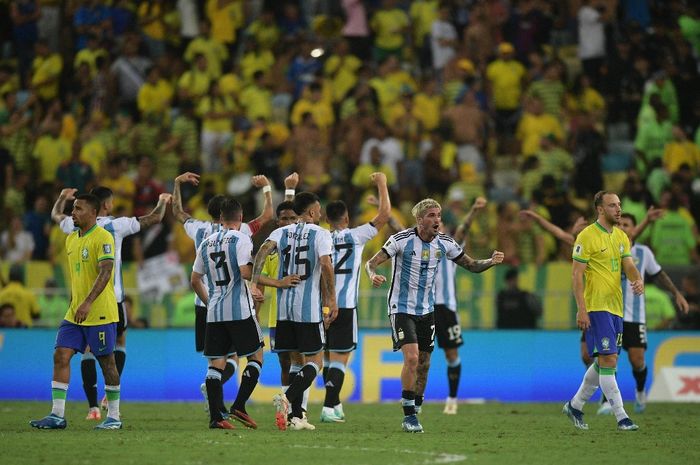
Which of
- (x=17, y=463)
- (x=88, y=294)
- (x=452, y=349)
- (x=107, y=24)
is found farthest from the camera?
(x=107, y=24)

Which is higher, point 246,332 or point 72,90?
point 72,90

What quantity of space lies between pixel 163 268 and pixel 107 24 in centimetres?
821

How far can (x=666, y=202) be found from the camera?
23578 mm

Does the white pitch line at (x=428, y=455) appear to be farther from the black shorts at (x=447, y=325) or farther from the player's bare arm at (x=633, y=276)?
the black shorts at (x=447, y=325)

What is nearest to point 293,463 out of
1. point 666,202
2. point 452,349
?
point 452,349

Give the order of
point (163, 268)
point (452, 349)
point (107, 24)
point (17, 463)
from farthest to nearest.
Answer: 1. point (107, 24)
2. point (163, 268)
3. point (452, 349)
4. point (17, 463)

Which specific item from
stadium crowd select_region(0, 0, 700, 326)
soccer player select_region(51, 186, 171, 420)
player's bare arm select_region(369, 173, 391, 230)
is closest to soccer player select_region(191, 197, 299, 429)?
player's bare arm select_region(369, 173, 391, 230)

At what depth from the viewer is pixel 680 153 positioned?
83.1ft

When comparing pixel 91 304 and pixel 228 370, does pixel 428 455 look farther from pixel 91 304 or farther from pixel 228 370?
pixel 228 370

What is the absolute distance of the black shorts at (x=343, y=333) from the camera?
15.9 meters

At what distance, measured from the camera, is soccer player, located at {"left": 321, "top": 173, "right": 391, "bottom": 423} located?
1577 centimetres

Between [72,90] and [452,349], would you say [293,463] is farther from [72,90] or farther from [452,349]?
[72,90]

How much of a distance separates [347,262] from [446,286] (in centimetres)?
280

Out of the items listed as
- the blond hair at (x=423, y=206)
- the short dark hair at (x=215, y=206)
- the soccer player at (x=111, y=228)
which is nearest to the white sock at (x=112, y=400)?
the soccer player at (x=111, y=228)
